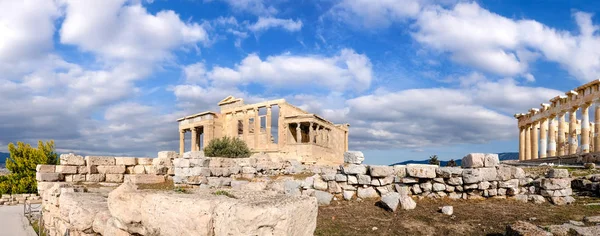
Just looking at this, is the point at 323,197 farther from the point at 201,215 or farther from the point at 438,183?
the point at 201,215

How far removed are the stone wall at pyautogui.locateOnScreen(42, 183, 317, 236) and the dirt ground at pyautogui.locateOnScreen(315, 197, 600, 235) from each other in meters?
4.62

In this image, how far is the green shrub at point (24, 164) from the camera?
1059 inches

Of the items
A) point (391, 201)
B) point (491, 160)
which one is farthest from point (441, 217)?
point (491, 160)

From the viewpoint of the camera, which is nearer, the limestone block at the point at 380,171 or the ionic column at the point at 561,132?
the limestone block at the point at 380,171

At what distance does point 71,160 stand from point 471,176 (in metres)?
16.3

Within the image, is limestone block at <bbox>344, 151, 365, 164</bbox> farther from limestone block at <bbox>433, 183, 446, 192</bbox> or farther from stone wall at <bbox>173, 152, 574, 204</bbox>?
limestone block at <bbox>433, 183, 446, 192</bbox>

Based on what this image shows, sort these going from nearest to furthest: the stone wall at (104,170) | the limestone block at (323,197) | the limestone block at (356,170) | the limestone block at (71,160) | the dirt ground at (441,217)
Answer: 1. the dirt ground at (441,217)
2. the limestone block at (323,197)
3. the limestone block at (356,170)
4. the stone wall at (104,170)
5. the limestone block at (71,160)

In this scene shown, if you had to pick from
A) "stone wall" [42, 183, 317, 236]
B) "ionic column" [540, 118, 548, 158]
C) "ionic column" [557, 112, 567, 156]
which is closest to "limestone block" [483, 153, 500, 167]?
"stone wall" [42, 183, 317, 236]

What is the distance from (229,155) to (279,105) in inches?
590

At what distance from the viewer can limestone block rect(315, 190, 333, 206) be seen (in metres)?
12.2

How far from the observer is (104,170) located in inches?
738

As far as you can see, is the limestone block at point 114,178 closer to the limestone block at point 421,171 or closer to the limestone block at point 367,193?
the limestone block at point 367,193

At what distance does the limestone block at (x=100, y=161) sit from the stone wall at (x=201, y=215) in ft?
44.6

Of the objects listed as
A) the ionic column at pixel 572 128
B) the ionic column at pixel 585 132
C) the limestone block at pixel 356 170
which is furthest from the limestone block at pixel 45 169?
the ionic column at pixel 572 128
